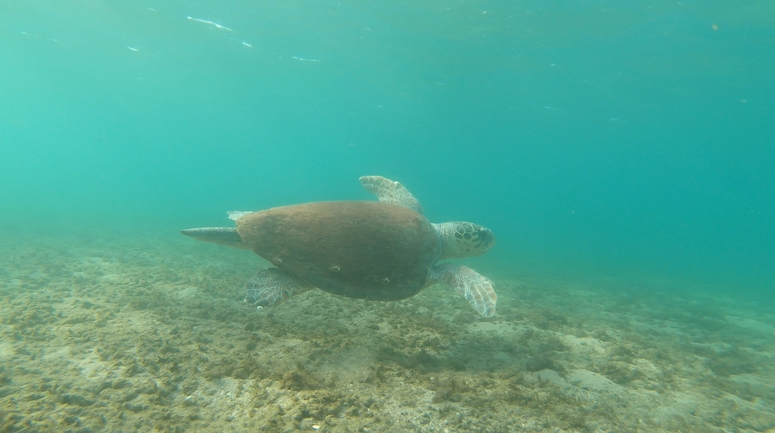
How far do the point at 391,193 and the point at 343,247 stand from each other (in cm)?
320

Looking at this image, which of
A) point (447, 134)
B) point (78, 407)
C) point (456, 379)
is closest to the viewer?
point (78, 407)

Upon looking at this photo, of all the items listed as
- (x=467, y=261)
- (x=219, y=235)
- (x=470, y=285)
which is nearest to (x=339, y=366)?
(x=470, y=285)

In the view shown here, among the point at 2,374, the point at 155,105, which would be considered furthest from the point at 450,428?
the point at 155,105

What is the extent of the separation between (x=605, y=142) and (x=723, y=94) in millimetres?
24541

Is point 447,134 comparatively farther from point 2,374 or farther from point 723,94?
point 2,374

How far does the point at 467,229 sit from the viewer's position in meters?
5.45

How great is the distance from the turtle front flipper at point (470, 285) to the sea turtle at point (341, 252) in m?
0.01

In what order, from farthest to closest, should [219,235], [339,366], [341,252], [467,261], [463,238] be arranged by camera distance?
1. [467,261]
2. [463,238]
3. [219,235]
4. [341,252]
5. [339,366]

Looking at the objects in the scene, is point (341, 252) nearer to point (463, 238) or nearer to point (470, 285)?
point (470, 285)

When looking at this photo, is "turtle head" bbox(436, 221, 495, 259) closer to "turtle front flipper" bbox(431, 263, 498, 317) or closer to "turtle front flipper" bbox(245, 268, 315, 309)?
"turtle front flipper" bbox(431, 263, 498, 317)

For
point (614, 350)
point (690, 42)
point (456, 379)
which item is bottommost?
point (456, 379)

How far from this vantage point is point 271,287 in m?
3.91

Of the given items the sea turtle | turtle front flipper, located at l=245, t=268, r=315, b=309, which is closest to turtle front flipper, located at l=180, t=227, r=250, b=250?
the sea turtle

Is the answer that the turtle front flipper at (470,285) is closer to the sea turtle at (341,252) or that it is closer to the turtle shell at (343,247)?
the sea turtle at (341,252)
